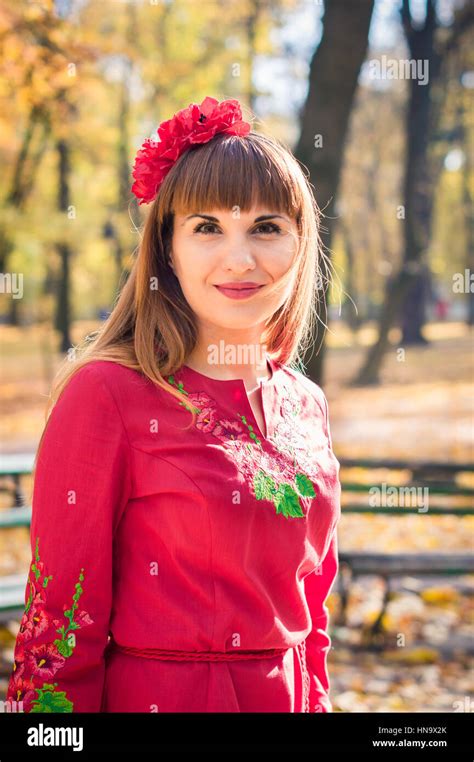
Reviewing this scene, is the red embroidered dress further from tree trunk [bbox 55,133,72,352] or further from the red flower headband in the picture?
tree trunk [bbox 55,133,72,352]

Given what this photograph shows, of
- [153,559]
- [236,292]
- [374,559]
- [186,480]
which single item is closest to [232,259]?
[236,292]

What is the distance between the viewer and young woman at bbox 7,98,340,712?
1793 millimetres

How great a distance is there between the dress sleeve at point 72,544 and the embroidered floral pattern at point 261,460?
228mm

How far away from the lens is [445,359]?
23.6 m

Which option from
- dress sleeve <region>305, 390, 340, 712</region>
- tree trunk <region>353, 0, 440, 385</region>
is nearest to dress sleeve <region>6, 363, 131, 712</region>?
dress sleeve <region>305, 390, 340, 712</region>

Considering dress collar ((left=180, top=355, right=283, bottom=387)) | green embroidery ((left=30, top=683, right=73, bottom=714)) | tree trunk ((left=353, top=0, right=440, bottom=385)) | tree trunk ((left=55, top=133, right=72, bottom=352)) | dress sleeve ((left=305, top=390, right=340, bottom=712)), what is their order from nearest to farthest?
1. green embroidery ((left=30, top=683, right=73, bottom=714))
2. dress collar ((left=180, top=355, right=283, bottom=387))
3. dress sleeve ((left=305, top=390, right=340, bottom=712))
4. tree trunk ((left=353, top=0, right=440, bottom=385))
5. tree trunk ((left=55, top=133, right=72, bottom=352))

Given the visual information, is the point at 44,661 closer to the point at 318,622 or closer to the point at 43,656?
the point at 43,656

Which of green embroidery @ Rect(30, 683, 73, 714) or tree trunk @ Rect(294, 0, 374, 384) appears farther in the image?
tree trunk @ Rect(294, 0, 374, 384)

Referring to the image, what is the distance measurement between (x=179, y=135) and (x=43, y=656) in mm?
1193

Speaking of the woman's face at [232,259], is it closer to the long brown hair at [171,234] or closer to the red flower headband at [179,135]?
the long brown hair at [171,234]

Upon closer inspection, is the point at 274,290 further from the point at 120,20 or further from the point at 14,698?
the point at 120,20

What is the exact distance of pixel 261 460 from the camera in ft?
6.51

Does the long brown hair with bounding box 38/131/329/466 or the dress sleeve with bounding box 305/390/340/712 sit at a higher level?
the long brown hair with bounding box 38/131/329/466

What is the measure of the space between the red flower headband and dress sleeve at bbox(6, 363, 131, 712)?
538mm
